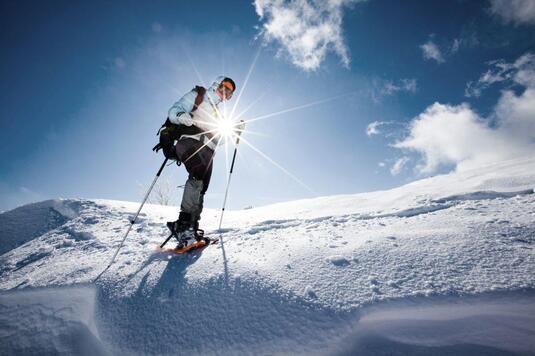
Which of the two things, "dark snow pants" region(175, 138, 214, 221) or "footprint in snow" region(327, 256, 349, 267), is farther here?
"dark snow pants" region(175, 138, 214, 221)

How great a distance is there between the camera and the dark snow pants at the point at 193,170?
339 centimetres

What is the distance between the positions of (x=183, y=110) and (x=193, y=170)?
0.88 meters

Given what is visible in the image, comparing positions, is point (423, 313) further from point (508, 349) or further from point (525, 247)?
A: point (525, 247)

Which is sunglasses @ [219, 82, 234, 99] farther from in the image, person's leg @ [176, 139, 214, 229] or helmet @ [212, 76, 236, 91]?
person's leg @ [176, 139, 214, 229]

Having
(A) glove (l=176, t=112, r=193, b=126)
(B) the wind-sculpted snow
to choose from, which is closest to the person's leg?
(A) glove (l=176, t=112, r=193, b=126)

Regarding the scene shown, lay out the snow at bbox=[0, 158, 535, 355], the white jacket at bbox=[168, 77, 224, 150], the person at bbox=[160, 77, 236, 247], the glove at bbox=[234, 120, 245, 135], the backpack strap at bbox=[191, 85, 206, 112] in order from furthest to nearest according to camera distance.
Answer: the glove at bbox=[234, 120, 245, 135] → the backpack strap at bbox=[191, 85, 206, 112] → the white jacket at bbox=[168, 77, 224, 150] → the person at bbox=[160, 77, 236, 247] → the snow at bbox=[0, 158, 535, 355]

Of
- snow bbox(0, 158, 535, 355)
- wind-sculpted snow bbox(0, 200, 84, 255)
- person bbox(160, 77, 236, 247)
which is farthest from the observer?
wind-sculpted snow bbox(0, 200, 84, 255)

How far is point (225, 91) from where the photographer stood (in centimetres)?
416

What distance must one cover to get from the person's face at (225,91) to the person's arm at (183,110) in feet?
1.76

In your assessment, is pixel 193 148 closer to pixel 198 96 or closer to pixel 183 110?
pixel 183 110

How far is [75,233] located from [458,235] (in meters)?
4.86

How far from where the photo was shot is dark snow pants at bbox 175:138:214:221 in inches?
134

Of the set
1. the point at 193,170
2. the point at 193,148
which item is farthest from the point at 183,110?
the point at 193,170

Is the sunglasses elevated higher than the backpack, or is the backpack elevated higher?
the sunglasses
